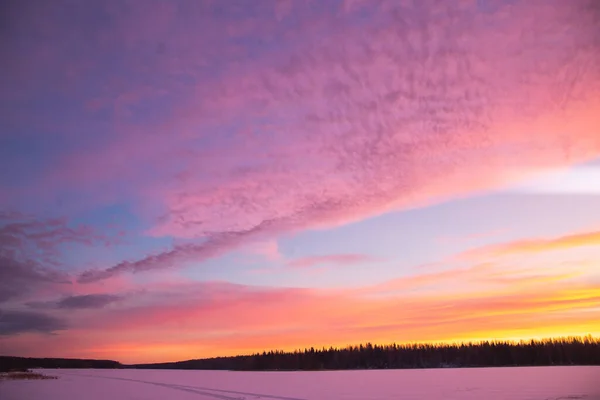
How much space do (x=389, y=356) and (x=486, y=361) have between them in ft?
83.6

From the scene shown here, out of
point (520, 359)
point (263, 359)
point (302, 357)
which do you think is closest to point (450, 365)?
point (520, 359)

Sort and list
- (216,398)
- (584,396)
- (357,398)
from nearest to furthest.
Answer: (584,396), (357,398), (216,398)

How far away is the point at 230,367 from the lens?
6073 inches

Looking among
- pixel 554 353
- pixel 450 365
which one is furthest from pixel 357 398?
pixel 450 365

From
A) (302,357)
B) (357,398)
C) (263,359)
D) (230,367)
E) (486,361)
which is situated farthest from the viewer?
(230,367)

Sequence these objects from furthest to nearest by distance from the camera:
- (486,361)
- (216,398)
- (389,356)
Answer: (389,356) → (486,361) → (216,398)

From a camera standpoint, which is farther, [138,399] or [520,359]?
[520,359]

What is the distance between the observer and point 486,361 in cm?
9706

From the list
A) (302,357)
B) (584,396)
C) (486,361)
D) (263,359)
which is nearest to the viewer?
(584,396)

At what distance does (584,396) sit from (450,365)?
90.7m

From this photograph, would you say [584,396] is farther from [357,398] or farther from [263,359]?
[263,359]

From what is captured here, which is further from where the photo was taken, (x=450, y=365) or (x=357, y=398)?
(x=450, y=365)

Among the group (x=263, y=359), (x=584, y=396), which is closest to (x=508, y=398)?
(x=584, y=396)

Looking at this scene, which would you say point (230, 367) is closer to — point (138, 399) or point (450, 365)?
point (450, 365)
